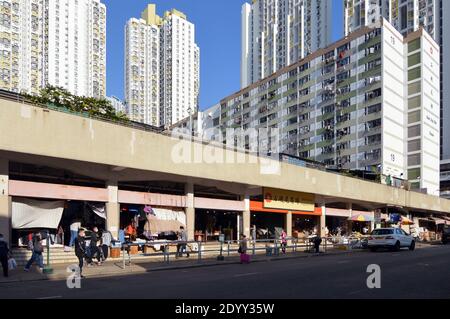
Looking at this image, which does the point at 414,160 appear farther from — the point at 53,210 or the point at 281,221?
the point at 53,210

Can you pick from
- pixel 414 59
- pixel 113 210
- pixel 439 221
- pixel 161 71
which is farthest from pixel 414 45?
pixel 113 210

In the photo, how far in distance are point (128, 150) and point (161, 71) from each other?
244ft

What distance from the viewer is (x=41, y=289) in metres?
13.5

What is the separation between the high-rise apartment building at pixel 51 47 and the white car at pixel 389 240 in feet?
155

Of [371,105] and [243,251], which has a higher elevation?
[371,105]

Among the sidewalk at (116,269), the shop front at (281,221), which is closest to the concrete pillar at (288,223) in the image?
the shop front at (281,221)

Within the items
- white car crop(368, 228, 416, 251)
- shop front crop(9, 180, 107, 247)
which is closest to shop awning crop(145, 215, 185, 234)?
shop front crop(9, 180, 107, 247)

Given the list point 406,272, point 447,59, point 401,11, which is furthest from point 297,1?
point 406,272

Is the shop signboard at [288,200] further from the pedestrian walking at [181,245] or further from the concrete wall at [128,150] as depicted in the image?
the pedestrian walking at [181,245]

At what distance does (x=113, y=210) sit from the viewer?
2461 cm

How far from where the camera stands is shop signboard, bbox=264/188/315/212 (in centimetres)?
3478

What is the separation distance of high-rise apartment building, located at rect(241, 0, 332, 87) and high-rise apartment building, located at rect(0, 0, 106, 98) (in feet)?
210

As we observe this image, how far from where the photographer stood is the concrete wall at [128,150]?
797 inches

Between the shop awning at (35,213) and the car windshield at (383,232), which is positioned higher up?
the shop awning at (35,213)
